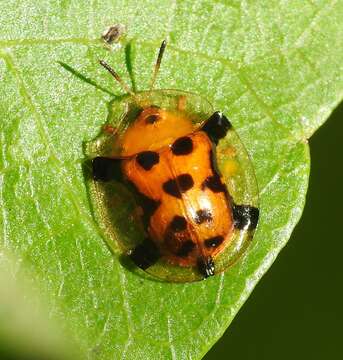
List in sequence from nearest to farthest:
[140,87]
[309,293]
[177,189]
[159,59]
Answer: [177,189] → [159,59] → [140,87] → [309,293]

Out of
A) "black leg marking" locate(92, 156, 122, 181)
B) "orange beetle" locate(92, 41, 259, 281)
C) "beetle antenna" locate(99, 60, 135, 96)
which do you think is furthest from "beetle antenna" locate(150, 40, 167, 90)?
"black leg marking" locate(92, 156, 122, 181)

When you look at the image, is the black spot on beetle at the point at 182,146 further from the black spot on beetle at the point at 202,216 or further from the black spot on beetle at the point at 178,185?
the black spot on beetle at the point at 202,216

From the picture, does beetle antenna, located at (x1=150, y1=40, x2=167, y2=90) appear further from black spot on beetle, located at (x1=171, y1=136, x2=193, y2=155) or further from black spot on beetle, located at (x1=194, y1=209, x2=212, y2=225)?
black spot on beetle, located at (x1=194, y1=209, x2=212, y2=225)

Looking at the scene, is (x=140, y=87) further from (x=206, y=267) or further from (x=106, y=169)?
(x=206, y=267)

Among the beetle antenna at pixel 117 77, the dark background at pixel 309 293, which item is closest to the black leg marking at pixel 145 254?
the beetle antenna at pixel 117 77

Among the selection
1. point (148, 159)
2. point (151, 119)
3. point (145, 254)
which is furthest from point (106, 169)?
point (145, 254)

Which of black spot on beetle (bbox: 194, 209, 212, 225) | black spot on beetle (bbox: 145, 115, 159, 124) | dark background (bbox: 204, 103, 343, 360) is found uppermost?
black spot on beetle (bbox: 145, 115, 159, 124)

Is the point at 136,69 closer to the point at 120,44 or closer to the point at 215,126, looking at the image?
the point at 120,44
